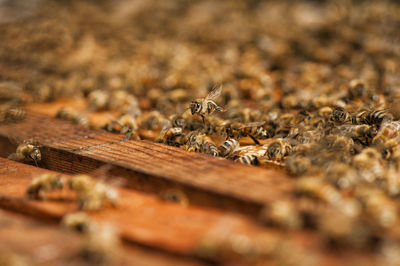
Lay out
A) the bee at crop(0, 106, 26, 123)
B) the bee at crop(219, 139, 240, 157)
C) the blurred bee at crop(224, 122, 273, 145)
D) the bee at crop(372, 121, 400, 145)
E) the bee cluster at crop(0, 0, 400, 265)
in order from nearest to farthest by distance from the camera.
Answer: the bee cluster at crop(0, 0, 400, 265) → the bee at crop(372, 121, 400, 145) → the bee at crop(219, 139, 240, 157) → the blurred bee at crop(224, 122, 273, 145) → the bee at crop(0, 106, 26, 123)

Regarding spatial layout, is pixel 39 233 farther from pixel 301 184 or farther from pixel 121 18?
pixel 121 18

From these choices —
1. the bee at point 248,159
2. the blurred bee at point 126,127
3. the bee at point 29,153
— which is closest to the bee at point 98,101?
the blurred bee at point 126,127

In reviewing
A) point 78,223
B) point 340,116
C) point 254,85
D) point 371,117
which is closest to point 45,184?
point 78,223

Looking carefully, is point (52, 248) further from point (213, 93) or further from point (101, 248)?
point (213, 93)

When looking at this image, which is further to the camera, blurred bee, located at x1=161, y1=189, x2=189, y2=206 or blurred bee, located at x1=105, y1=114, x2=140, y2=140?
blurred bee, located at x1=105, y1=114, x2=140, y2=140

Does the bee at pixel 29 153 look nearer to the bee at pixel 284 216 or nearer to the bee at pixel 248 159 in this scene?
the bee at pixel 248 159

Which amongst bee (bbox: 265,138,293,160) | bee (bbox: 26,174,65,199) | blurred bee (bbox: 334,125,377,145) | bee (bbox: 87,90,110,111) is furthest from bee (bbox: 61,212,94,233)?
bee (bbox: 87,90,110,111)

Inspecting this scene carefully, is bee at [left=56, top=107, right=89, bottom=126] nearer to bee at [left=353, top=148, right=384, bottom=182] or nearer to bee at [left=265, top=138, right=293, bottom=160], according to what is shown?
bee at [left=265, top=138, right=293, bottom=160]
